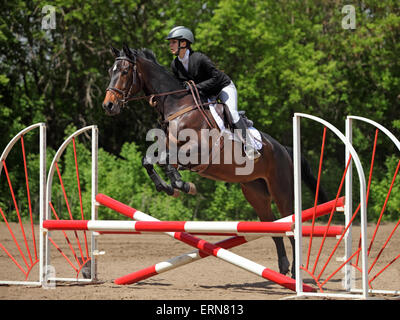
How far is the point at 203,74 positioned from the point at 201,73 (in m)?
0.02

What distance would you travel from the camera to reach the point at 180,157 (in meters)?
5.98

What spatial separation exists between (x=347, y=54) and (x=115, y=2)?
7.16 meters

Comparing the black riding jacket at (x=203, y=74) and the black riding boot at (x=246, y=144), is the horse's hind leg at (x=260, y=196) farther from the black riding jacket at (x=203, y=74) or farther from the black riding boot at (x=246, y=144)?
the black riding jacket at (x=203, y=74)

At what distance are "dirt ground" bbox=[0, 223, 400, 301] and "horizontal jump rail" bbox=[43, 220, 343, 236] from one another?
53 cm

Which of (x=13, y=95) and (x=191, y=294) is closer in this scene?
(x=191, y=294)

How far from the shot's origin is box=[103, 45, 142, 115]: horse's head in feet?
19.3

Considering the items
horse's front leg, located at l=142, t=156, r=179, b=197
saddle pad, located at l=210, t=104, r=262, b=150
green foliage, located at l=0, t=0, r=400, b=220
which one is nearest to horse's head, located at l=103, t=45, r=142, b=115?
horse's front leg, located at l=142, t=156, r=179, b=197

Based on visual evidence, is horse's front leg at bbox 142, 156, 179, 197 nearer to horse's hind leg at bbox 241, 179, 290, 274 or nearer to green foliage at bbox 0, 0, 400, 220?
horse's hind leg at bbox 241, 179, 290, 274

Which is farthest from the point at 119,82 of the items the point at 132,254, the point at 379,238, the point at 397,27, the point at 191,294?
the point at 397,27

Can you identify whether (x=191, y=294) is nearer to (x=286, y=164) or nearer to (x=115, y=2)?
(x=286, y=164)

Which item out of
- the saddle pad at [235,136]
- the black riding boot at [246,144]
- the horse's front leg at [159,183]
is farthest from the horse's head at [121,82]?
the black riding boot at [246,144]

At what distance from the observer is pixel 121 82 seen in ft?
19.7

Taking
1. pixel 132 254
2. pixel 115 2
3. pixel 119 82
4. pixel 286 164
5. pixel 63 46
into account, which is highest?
pixel 115 2

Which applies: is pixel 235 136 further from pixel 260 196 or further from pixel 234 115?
pixel 260 196
